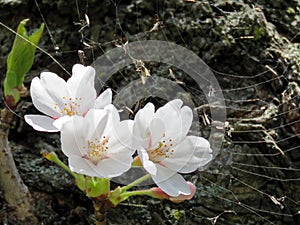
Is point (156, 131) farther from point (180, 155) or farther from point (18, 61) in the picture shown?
point (18, 61)

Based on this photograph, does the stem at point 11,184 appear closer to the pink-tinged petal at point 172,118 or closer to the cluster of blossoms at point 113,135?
the cluster of blossoms at point 113,135

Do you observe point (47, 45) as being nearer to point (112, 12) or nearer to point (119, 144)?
point (112, 12)

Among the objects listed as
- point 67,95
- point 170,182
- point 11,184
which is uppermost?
point 67,95

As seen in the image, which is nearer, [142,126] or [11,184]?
[142,126]

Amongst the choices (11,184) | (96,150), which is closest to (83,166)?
(96,150)

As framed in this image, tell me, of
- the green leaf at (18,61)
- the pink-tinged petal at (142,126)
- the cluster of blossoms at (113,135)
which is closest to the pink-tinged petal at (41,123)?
the cluster of blossoms at (113,135)

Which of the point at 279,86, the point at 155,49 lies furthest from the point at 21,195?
the point at 279,86

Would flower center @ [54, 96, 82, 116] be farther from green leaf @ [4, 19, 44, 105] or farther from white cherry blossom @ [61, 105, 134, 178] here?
green leaf @ [4, 19, 44, 105]
